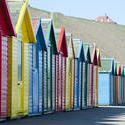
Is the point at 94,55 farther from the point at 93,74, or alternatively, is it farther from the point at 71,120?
the point at 71,120

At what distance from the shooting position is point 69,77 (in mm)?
31641

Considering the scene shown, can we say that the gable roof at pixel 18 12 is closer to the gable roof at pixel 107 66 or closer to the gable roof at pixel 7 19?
the gable roof at pixel 7 19

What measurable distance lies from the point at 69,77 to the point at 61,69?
237cm

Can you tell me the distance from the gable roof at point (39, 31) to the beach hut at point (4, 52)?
4.23m

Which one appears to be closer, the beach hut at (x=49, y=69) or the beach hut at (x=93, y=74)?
the beach hut at (x=49, y=69)

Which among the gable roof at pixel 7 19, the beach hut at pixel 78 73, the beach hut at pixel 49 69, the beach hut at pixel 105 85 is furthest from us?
→ the beach hut at pixel 105 85

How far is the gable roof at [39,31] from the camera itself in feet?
76.3

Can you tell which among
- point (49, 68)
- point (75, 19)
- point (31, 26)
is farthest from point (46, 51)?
point (75, 19)

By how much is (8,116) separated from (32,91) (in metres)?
3.77

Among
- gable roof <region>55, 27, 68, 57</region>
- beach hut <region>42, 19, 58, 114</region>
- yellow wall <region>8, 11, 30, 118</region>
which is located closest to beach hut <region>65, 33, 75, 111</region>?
gable roof <region>55, 27, 68, 57</region>

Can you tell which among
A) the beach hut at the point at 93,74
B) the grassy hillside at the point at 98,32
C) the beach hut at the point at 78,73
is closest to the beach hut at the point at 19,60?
the beach hut at the point at 78,73

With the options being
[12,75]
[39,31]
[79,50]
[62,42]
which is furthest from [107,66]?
[12,75]

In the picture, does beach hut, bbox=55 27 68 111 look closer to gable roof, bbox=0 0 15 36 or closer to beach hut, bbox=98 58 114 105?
gable roof, bbox=0 0 15 36

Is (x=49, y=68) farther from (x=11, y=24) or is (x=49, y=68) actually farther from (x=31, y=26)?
(x=11, y=24)
